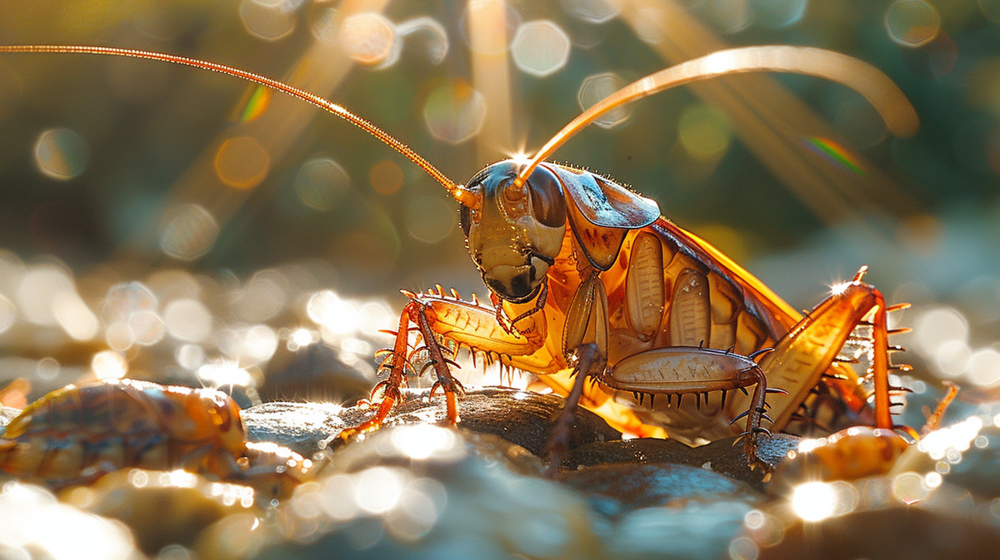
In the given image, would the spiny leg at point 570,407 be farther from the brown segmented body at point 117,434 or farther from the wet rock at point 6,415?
the wet rock at point 6,415

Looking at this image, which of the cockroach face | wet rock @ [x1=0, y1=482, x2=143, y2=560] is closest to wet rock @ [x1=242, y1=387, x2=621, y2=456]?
the cockroach face

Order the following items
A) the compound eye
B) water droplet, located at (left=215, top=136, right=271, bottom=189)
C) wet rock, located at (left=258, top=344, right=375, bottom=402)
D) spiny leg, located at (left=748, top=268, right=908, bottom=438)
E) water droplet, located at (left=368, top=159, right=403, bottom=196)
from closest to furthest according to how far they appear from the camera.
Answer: the compound eye
spiny leg, located at (left=748, top=268, right=908, bottom=438)
wet rock, located at (left=258, top=344, right=375, bottom=402)
water droplet, located at (left=215, top=136, right=271, bottom=189)
water droplet, located at (left=368, top=159, right=403, bottom=196)

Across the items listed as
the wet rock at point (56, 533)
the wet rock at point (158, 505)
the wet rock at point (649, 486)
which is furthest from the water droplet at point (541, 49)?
the wet rock at point (56, 533)

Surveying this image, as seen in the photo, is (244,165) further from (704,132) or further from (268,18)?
(704,132)

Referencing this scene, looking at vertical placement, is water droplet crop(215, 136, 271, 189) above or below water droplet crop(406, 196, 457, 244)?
below

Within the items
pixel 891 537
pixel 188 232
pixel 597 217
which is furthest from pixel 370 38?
pixel 891 537

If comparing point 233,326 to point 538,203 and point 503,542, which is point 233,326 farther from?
point 503,542

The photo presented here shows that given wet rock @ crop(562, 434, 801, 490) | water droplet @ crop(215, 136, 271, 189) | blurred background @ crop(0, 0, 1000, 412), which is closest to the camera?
wet rock @ crop(562, 434, 801, 490)

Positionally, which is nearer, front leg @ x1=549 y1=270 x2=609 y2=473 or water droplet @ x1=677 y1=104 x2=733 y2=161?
front leg @ x1=549 y1=270 x2=609 y2=473

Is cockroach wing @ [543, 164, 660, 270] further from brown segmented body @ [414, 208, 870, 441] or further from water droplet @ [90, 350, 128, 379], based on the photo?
water droplet @ [90, 350, 128, 379]
